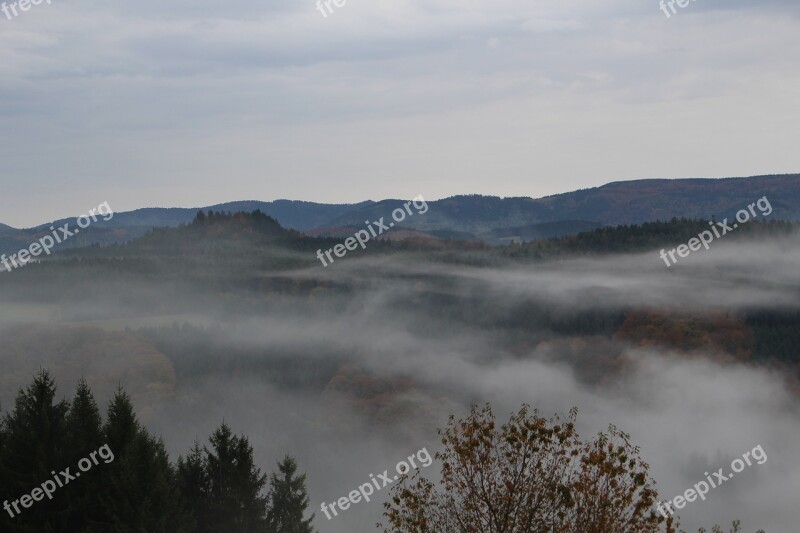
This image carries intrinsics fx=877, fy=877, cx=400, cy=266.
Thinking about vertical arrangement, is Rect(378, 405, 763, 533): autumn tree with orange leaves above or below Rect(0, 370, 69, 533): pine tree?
below

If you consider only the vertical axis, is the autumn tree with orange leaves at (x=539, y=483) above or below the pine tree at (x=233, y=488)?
below

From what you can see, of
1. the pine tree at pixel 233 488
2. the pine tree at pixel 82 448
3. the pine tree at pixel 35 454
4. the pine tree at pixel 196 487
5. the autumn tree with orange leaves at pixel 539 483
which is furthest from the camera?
the pine tree at pixel 233 488

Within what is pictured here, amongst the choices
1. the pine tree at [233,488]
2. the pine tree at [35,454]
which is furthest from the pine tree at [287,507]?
the pine tree at [35,454]

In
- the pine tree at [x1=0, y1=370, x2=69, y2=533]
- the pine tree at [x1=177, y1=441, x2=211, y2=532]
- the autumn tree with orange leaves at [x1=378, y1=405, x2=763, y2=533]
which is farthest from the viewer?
the pine tree at [x1=177, y1=441, x2=211, y2=532]

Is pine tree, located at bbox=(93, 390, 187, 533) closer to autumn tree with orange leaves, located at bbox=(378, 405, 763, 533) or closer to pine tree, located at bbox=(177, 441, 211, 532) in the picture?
pine tree, located at bbox=(177, 441, 211, 532)

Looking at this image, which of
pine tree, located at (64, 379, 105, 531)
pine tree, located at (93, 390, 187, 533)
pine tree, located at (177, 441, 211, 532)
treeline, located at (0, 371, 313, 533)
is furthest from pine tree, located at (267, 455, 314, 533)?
pine tree, located at (64, 379, 105, 531)

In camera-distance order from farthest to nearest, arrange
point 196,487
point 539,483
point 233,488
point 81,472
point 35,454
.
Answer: point 233,488 < point 196,487 < point 81,472 < point 35,454 < point 539,483

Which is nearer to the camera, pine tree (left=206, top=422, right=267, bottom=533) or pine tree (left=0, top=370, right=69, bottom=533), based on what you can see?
pine tree (left=0, top=370, right=69, bottom=533)

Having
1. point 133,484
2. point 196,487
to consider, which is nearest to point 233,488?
point 196,487

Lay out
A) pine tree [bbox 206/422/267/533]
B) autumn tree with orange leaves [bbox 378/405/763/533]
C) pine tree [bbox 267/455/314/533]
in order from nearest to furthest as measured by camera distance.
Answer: autumn tree with orange leaves [bbox 378/405/763/533], pine tree [bbox 206/422/267/533], pine tree [bbox 267/455/314/533]

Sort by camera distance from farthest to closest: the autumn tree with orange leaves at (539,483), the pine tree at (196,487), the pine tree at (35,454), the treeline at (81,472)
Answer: the pine tree at (196,487)
the treeline at (81,472)
the pine tree at (35,454)
the autumn tree with orange leaves at (539,483)

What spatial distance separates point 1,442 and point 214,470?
12852 mm

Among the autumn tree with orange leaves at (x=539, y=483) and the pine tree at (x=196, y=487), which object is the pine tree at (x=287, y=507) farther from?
the autumn tree with orange leaves at (x=539, y=483)

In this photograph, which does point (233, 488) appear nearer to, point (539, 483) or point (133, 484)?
point (133, 484)
